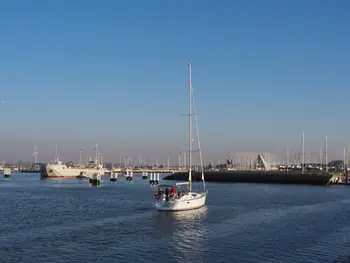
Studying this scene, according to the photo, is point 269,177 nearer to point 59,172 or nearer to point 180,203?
point 59,172

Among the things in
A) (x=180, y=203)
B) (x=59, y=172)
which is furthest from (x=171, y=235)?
(x=59, y=172)

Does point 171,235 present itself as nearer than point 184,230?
Yes

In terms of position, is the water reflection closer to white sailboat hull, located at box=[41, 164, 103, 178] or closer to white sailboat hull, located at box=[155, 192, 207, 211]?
white sailboat hull, located at box=[155, 192, 207, 211]

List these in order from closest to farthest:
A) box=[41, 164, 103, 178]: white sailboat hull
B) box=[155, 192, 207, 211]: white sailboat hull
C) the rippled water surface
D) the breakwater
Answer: the rippled water surface → box=[155, 192, 207, 211]: white sailboat hull → the breakwater → box=[41, 164, 103, 178]: white sailboat hull

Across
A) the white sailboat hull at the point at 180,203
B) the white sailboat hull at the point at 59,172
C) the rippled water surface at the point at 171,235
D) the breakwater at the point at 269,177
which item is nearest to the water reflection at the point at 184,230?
the rippled water surface at the point at 171,235

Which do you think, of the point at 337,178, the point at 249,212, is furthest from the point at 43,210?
the point at 337,178

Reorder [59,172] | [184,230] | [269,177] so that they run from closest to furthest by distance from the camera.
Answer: [184,230] → [269,177] → [59,172]

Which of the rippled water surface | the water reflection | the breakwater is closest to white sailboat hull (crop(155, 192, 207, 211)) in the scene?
the water reflection

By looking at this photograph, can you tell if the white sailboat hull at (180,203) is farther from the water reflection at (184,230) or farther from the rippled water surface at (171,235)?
the rippled water surface at (171,235)

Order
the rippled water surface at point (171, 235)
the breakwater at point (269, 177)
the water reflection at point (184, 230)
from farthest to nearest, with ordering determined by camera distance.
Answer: the breakwater at point (269, 177)
the water reflection at point (184, 230)
the rippled water surface at point (171, 235)

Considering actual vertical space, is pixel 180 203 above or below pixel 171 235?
above

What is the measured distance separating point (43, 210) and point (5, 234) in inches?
681

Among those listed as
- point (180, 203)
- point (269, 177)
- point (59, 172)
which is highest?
point (180, 203)

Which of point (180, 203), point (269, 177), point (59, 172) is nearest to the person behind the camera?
point (180, 203)
